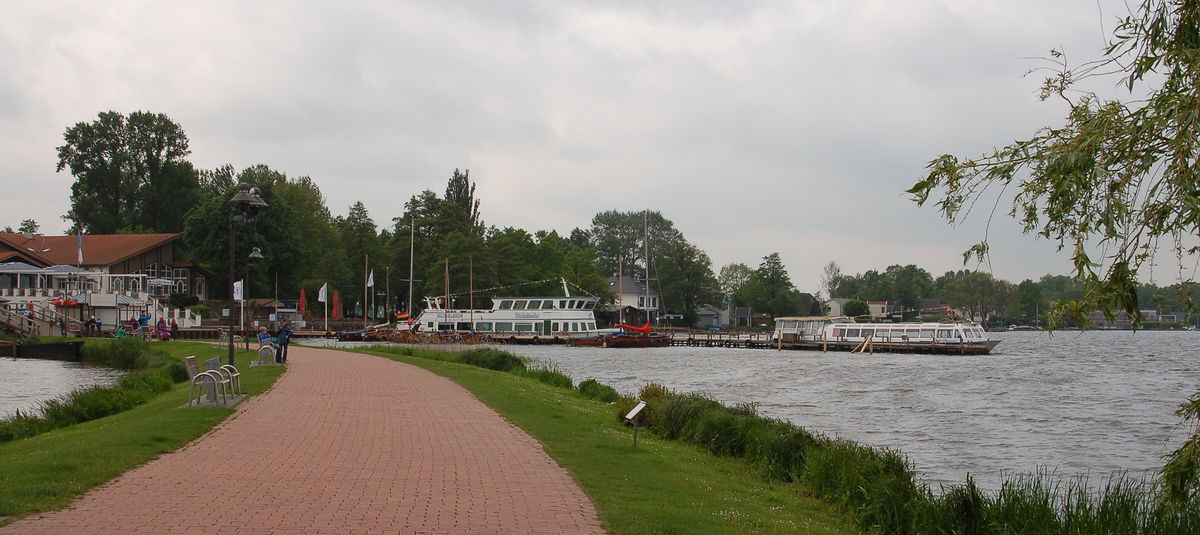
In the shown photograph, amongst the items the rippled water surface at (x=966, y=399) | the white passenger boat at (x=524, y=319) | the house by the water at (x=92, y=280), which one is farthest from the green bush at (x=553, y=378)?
the white passenger boat at (x=524, y=319)

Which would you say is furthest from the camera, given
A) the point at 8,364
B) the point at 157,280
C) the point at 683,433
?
the point at 157,280

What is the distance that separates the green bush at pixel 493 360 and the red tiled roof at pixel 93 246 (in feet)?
151

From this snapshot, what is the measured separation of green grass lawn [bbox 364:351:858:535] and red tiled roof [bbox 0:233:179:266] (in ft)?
215

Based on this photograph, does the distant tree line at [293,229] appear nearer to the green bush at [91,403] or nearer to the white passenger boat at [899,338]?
the white passenger boat at [899,338]

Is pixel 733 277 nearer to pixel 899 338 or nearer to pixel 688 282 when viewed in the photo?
pixel 688 282

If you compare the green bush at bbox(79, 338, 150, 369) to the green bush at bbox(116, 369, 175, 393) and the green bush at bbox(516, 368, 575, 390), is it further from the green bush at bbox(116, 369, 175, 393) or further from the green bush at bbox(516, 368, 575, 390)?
the green bush at bbox(516, 368, 575, 390)

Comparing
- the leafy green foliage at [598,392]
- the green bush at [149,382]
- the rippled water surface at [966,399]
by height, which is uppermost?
the green bush at [149,382]

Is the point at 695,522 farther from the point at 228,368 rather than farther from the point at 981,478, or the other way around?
the point at 228,368

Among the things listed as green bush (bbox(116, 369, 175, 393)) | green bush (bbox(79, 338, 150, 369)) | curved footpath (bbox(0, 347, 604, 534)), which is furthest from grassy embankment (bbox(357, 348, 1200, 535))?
green bush (bbox(79, 338, 150, 369))

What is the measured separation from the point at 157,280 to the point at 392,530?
7207 centimetres

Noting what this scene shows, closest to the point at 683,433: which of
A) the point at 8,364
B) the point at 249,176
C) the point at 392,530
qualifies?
the point at 392,530

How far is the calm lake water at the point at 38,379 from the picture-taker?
24.7m

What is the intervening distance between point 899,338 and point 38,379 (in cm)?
5882

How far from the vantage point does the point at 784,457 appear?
15.8 m
